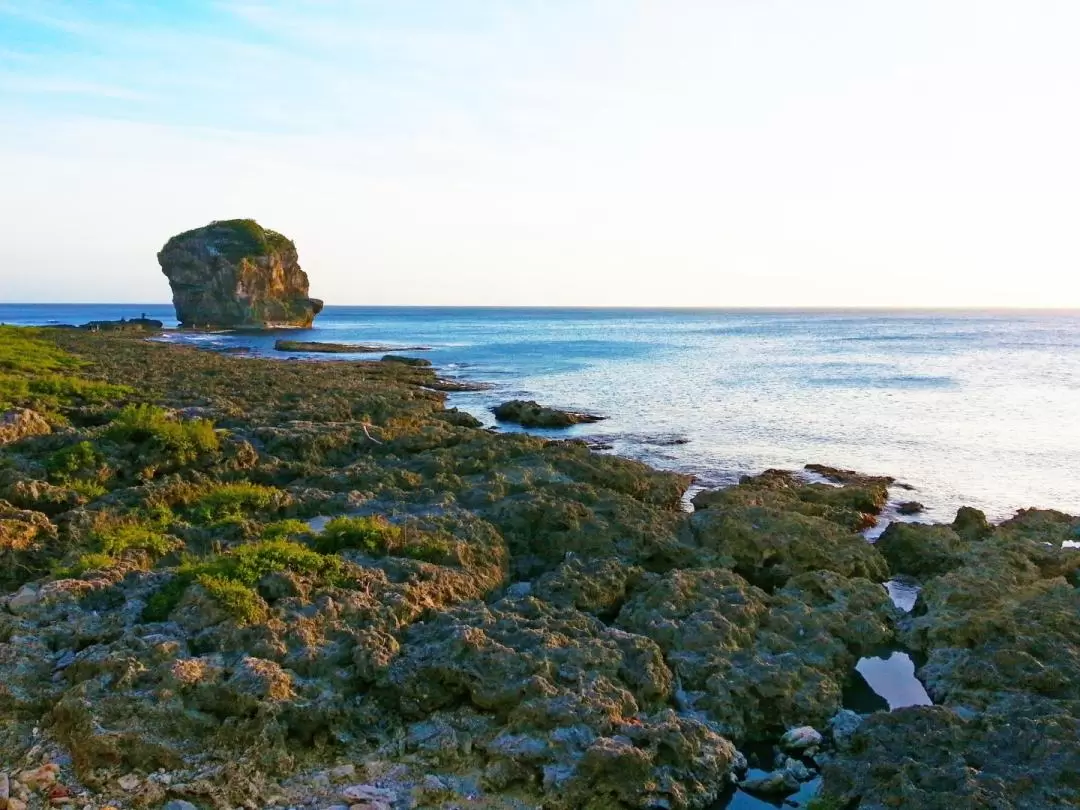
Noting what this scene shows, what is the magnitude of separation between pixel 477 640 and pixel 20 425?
552 inches

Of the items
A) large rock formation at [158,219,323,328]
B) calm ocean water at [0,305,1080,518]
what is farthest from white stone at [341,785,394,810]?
large rock formation at [158,219,323,328]

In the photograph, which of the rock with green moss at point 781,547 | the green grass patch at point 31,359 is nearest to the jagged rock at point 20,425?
the green grass patch at point 31,359

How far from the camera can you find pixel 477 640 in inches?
418

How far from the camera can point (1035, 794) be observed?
8102mm

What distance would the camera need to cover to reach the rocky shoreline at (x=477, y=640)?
8578mm

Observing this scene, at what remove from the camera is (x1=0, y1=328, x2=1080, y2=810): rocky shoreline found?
28.1 ft

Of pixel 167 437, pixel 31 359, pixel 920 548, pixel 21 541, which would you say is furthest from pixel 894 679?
pixel 31 359

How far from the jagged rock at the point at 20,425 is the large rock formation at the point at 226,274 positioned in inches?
4137

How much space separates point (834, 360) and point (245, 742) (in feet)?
258

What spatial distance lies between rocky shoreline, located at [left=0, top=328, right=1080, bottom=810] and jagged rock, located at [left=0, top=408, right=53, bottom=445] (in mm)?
129

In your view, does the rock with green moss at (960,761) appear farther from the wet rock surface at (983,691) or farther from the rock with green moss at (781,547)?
the rock with green moss at (781,547)

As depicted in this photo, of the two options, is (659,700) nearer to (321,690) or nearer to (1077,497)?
(321,690)

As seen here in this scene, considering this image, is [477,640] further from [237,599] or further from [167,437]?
[167,437]

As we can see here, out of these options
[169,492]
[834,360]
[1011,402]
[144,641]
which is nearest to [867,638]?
[144,641]
